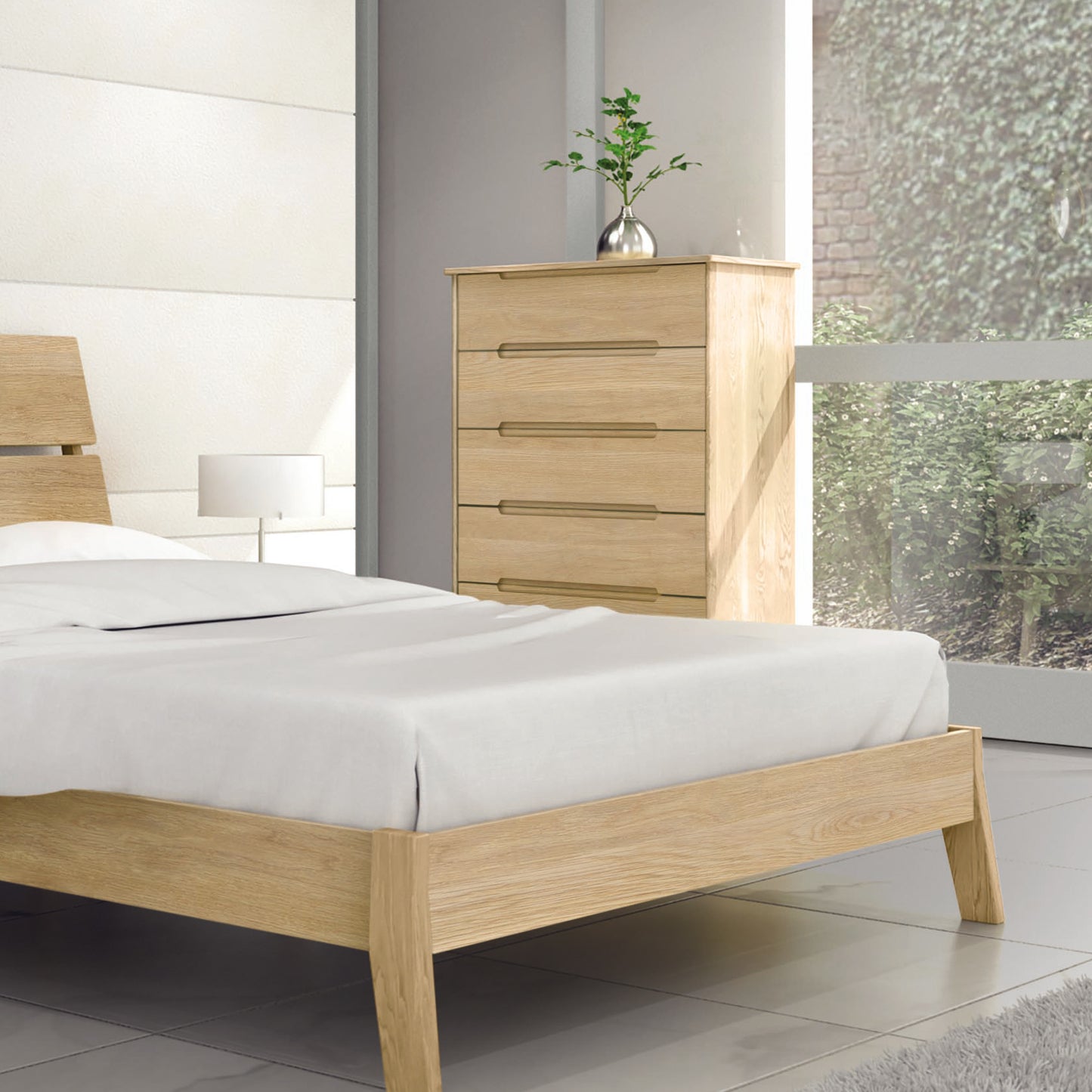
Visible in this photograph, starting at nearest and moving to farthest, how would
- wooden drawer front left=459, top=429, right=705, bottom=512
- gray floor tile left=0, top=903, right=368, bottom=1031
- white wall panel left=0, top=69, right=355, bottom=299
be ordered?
1. gray floor tile left=0, top=903, right=368, bottom=1031
2. white wall panel left=0, top=69, right=355, bottom=299
3. wooden drawer front left=459, top=429, right=705, bottom=512

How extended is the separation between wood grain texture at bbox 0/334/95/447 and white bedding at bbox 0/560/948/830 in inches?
41.7

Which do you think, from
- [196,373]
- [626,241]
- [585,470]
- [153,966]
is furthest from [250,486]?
[153,966]

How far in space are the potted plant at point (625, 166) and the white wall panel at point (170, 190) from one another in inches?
31.3

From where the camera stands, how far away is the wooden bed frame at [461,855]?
2268 mm

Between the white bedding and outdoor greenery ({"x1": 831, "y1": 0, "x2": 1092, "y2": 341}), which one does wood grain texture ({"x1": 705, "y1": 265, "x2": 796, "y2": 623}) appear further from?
the white bedding

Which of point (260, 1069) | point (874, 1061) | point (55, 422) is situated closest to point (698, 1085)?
point (874, 1061)

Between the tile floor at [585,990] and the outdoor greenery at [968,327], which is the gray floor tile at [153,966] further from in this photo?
the outdoor greenery at [968,327]

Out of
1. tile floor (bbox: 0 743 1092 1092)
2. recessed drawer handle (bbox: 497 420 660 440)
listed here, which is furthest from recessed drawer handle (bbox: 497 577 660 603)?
tile floor (bbox: 0 743 1092 1092)

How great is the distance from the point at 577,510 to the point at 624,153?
1.18 metres

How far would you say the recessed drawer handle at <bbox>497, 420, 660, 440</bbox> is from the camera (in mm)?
5355

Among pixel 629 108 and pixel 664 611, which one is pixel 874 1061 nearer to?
pixel 664 611

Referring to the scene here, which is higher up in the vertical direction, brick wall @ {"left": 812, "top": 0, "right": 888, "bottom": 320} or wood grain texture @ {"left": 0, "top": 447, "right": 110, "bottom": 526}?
brick wall @ {"left": 812, "top": 0, "right": 888, "bottom": 320}

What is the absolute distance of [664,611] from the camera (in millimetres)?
5344

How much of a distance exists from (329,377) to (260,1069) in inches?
125
